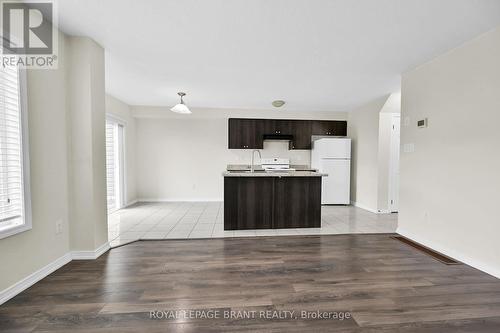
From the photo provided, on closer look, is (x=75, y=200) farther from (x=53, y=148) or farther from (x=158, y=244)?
(x=158, y=244)

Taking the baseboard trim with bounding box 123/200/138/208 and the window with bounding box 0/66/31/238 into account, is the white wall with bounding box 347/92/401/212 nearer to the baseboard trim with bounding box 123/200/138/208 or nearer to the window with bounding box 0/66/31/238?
the window with bounding box 0/66/31/238

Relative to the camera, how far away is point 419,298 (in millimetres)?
1903

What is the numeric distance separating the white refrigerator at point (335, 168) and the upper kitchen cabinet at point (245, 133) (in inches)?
65.3

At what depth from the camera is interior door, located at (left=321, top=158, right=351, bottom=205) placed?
573cm

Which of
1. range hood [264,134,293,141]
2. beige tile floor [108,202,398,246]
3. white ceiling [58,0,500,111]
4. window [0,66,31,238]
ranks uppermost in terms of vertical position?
white ceiling [58,0,500,111]

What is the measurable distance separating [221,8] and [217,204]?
4.63 metres

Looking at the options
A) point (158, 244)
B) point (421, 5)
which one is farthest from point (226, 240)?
point (421, 5)

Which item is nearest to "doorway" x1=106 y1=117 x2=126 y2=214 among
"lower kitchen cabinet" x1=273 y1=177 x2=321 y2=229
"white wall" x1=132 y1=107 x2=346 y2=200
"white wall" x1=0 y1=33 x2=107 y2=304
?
"white wall" x1=132 y1=107 x2=346 y2=200

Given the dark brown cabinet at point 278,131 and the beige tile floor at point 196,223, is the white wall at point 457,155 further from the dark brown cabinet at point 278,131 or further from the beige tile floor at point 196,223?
the dark brown cabinet at point 278,131

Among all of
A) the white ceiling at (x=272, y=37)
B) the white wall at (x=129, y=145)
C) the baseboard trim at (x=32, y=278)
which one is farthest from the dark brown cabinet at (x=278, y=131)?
the baseboard trim at (x=32, y=278)

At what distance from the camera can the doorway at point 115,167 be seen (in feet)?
16.7

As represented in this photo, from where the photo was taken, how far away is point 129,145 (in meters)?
5.69

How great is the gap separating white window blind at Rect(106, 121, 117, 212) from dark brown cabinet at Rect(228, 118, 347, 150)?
9.05 ft

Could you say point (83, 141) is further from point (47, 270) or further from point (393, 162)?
point (393, 162)
